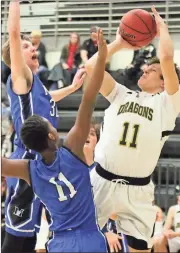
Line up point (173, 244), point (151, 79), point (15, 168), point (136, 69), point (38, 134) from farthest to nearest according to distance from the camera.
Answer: point (136, 69), point (173, 244), point (151, 79), point (15, 168), point (38, 134)

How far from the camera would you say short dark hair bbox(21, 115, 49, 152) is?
9.24 feet

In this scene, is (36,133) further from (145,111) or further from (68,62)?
(68,62)

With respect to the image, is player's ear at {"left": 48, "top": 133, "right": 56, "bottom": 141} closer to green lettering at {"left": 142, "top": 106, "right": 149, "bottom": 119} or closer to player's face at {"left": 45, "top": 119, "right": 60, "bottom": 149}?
player's face at {"left": 45, "top": 119, "right": 60, "bottom": 149}

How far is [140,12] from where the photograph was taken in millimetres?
3482

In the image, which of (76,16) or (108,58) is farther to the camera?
(76,16)

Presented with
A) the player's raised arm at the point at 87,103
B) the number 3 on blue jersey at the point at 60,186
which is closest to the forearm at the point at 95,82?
the player's raised arm at the point at 87,103

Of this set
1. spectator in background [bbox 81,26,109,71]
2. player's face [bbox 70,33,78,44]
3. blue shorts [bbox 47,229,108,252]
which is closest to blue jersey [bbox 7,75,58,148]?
blue shorts [bbox 47,229,108,252]

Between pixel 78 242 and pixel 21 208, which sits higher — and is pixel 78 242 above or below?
above

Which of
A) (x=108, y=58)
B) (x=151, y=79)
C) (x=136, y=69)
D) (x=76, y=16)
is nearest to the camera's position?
(x=108, y=58)

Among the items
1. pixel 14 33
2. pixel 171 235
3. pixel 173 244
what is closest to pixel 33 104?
pixel 14 33

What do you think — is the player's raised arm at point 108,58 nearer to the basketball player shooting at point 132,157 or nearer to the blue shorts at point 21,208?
the basketball player shooting at point 132,157

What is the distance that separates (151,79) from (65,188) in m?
1.08

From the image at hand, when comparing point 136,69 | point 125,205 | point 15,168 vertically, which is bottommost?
point 125,205

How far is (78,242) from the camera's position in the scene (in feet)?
9.53
